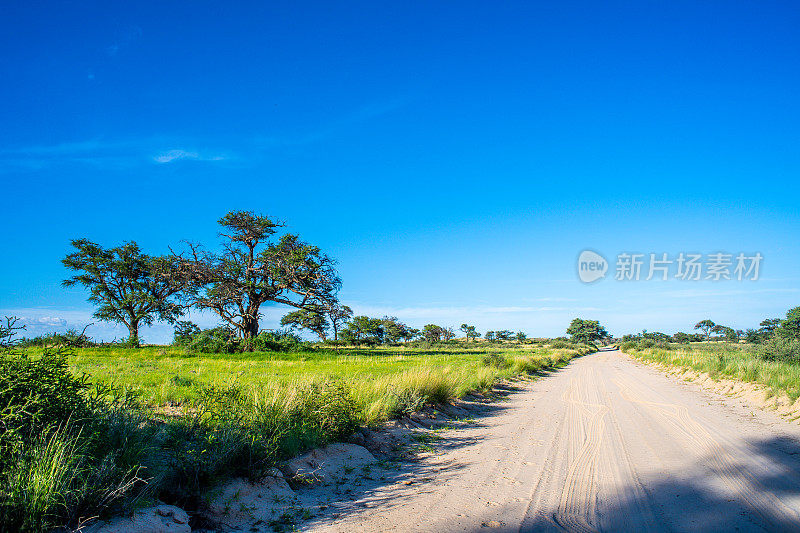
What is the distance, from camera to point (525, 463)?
22.2 feet

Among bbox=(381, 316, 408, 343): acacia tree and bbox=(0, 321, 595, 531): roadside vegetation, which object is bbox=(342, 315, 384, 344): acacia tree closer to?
bbox=(381, 316, 408, 343): acacia tree

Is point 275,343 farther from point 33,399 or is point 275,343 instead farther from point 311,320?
point 33,399

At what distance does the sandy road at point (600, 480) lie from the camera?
454cm

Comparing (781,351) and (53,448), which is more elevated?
(781,351)

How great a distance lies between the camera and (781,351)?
1917 centimetres

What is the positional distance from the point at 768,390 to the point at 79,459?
17.2 metres

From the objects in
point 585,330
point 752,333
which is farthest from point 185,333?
point 585,330

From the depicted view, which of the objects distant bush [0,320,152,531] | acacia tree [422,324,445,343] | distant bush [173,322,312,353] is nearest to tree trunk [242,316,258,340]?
distant bush [173,322,312,353]

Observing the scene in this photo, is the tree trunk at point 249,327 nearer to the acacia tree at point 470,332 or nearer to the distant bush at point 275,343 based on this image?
the distant bush at point 275,343

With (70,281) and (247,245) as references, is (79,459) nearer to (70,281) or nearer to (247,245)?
(247,245)

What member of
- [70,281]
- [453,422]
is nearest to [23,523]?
[453,422]

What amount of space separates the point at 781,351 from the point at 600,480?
19.8m

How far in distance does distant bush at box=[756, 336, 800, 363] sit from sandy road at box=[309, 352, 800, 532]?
11023mm

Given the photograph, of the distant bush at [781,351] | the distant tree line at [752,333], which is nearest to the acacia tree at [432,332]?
the distant tree line at [752,333]
